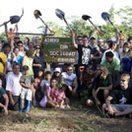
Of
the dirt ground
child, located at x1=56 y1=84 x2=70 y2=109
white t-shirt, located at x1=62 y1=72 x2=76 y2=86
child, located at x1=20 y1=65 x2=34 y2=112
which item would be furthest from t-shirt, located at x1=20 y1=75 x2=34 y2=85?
white t-shirt, located at x1=62 y1=72 x2=76 y2=86

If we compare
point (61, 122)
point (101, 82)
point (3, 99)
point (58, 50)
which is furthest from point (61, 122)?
point (58, 50)

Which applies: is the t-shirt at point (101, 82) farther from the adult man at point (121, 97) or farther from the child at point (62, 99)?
the child at point (62, 99)

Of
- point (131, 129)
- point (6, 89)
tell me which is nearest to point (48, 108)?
point (6, 89)

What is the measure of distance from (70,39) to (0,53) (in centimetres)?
193

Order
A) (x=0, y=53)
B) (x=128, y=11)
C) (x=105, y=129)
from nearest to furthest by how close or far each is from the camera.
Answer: (x=105, y=129)
(x=0, y=53)
(x=128, y=11)

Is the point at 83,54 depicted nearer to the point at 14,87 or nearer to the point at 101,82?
the point at 101,82

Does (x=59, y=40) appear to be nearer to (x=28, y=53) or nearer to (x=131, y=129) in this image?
(x=28, y=53)

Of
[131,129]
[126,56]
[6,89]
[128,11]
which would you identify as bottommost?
[131,129]

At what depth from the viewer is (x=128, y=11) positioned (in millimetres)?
28172

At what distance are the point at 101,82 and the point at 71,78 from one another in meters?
1.33

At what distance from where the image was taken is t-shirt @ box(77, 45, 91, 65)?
11750mm

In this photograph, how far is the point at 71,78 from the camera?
467 inches

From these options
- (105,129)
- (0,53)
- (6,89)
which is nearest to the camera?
(105,129)

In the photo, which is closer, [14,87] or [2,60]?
[14,87]
